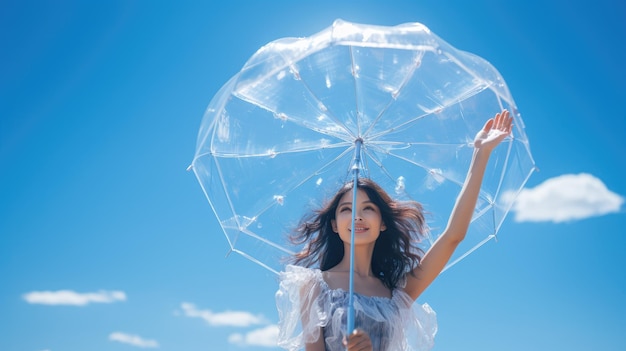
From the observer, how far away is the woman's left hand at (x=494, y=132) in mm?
4507

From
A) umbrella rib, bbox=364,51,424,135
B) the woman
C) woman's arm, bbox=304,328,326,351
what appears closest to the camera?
umbrella rib, bbox=364,51,424,135

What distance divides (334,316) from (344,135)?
138 centimetres

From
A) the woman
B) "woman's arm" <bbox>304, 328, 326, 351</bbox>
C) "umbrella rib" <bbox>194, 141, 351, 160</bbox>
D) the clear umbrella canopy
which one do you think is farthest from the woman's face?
"woman's arm" <bbox>304, 328, 326, 351</bbox>

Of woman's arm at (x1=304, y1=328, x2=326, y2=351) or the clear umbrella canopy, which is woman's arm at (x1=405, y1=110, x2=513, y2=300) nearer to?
the clear umbrella canopy

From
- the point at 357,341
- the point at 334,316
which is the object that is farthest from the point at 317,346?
the point at 357,341

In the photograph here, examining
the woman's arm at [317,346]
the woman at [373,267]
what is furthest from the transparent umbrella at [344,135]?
the woman's arm at [317,346]

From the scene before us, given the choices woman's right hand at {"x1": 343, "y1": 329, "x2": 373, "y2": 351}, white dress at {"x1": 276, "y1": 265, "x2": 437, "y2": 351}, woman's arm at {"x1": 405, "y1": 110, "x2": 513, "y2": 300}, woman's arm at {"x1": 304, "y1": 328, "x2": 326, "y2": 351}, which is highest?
woman's arm at {"x1": 405, "y1": 110, "x2": 513, "y2": 300}

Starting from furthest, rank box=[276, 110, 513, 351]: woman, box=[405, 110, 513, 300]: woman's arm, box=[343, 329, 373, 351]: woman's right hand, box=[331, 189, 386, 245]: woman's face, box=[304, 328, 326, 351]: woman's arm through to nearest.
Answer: box=[331, 189, 386, 245]: woman's face, box=[405, 110, 513, 300]: woman's arm, box=[276, 110, 513, 351]: woman, box=[304, 328, 326, 351]: woman's arm, box=[343, 329, 373, 351]: woman's right hand

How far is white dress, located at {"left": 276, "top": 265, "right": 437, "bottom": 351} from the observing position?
4.36 m

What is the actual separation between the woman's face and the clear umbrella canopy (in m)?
0.21

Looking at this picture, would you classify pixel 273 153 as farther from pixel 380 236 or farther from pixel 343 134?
pixel 380 236

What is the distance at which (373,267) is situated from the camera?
5086mm

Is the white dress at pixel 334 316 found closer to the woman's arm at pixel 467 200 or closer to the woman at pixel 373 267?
the woman at pixel 373 267

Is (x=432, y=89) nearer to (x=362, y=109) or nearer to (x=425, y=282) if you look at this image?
(x=362, y=109)
